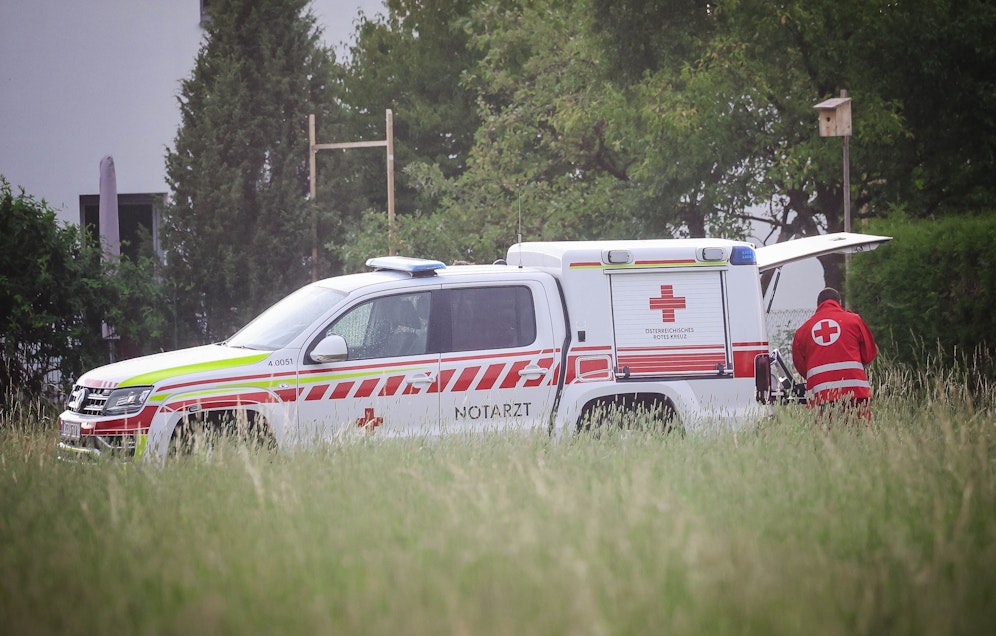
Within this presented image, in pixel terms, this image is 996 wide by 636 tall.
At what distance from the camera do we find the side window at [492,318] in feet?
28.5

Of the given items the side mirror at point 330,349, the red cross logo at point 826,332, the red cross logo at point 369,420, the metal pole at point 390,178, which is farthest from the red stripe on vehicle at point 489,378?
the metal pole at point 390,178

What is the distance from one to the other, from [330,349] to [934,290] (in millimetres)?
7309

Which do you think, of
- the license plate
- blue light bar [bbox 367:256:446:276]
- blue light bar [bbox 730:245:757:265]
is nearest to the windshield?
→ blue light bar [bbox 367:256:446:276]

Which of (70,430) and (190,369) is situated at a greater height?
(190,369)

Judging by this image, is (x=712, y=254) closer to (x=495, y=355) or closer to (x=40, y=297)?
(x=495, y=355)

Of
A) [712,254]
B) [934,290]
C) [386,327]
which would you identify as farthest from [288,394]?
[934,290]

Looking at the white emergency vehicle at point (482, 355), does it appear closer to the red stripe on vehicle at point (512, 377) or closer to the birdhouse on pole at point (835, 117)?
the red stripe on vehicle at point (512, 377)

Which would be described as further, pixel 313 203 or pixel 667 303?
pixel 313 203

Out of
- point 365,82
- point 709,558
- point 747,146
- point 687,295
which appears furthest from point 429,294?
point 365,82

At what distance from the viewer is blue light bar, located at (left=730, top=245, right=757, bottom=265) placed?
899 cm

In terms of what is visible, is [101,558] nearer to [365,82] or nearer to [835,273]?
[835,273]

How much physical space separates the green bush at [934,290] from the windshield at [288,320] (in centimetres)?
630

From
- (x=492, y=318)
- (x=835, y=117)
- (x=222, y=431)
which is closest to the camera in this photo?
(x=222, y=431)

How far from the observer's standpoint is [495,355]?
8.65m
